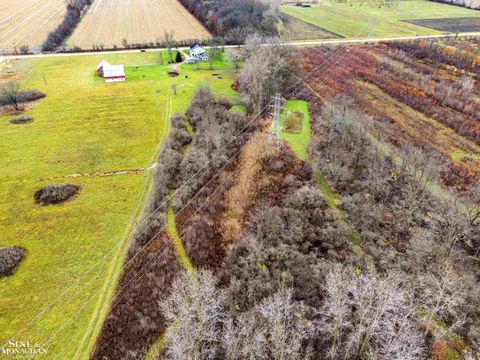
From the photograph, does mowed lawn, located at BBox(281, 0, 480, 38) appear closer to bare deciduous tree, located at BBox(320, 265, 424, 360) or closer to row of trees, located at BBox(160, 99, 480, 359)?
row of trees, located at BBox(160, 99, 480, 359)

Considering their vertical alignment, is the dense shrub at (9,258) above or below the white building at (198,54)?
below

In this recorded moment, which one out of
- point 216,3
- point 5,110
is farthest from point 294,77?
point 216,3

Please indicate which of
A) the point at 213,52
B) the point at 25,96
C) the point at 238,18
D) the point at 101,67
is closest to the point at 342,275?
the point at 25,96

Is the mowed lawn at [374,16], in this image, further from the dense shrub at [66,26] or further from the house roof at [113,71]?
the dense shrub at [66,26]

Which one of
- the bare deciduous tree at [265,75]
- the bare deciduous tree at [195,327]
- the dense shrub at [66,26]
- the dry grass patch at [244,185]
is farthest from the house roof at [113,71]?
the bare deciduous tree at [195,327]

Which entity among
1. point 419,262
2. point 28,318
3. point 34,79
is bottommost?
point 28,318

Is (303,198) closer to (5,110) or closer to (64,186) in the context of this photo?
(64,186)
